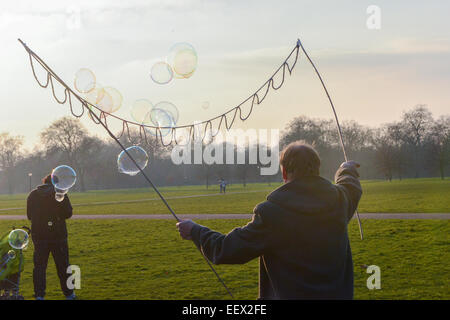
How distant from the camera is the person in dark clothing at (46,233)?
22.2 feet

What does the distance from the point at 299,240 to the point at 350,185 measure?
0.97 metres

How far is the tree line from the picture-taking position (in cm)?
6662

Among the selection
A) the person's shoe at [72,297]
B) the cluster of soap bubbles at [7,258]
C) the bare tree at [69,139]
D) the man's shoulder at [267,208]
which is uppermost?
the bare tree at [69,139]

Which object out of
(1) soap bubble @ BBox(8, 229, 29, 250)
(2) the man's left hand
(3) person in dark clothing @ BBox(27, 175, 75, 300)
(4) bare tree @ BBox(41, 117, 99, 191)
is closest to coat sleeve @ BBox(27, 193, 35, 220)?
(3) person in dark clothing @ BBox(27, 175, 75, 300)

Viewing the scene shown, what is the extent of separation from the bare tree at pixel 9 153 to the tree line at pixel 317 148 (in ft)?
0.59

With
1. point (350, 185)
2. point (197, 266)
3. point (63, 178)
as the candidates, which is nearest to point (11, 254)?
point (63, 178)

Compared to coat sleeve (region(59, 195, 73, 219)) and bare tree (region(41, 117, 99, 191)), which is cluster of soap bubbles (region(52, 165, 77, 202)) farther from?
bare tree (region(41, 117, 99, 191))

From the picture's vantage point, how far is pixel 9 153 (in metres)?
88.9

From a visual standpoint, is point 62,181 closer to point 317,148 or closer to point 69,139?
point 317,148

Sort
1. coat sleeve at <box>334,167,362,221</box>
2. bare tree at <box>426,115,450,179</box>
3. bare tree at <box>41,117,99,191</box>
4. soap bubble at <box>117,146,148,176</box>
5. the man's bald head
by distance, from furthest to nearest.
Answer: bare tree at <box>41,117,99,191</box> < bare tree at <box>426,115,450,179</box> < soap bubble at <box>117,146,148,176</box> < coat sleeve at <box>334,167,362,221</box> < the man's bald head

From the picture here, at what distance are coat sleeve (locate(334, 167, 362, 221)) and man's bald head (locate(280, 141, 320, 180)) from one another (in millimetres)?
456

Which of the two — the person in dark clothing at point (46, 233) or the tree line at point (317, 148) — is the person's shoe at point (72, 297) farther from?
the tree line at point (317, 148)

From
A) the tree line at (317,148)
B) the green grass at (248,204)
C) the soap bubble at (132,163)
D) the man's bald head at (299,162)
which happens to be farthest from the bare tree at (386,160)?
the man's bald head at (299,162)

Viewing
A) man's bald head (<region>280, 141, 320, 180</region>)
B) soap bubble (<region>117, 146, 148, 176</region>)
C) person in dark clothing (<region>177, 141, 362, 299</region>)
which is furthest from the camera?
soap bubble (<region>117, 146, 148, 176</region>)
